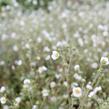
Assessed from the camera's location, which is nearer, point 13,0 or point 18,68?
Result: point 18,68

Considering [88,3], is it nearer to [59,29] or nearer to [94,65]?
[59,29]

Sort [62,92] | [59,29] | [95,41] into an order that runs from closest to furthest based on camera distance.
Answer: [62,92], [95,41], [59,29]

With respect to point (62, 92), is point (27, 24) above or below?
above

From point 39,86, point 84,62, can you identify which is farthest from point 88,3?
point 39,86

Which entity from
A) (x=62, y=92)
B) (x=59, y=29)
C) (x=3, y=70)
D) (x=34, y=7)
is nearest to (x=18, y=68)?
(x=3, y=70)

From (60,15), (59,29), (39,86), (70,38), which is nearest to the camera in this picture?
(39,86)

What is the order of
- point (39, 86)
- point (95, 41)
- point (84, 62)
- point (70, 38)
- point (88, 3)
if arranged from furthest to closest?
1. point (88, 3)
2. point (70, 38)
3. point (95, 41)
4. point (84, 62)
5. point (39, 86)

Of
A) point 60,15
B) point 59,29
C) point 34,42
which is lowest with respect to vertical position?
point 34,42

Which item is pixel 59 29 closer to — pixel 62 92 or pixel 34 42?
pixel 34 42

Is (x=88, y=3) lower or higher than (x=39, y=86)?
higher
